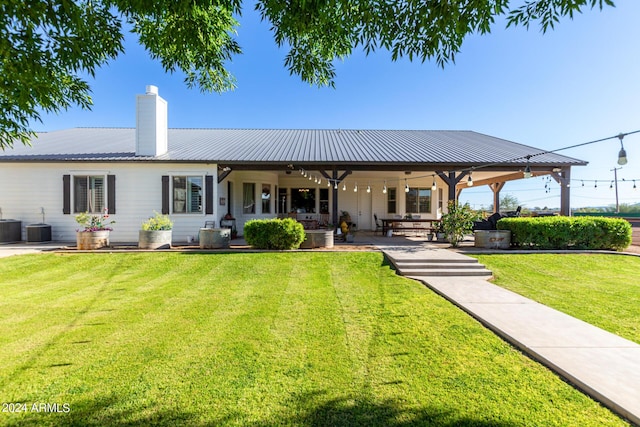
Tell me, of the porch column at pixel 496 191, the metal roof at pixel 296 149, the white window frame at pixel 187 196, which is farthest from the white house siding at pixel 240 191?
the porch column at pixel 496 191

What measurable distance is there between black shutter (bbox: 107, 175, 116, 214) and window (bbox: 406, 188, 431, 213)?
13.5 m

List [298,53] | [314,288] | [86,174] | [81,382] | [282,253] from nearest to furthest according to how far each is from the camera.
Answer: [81,382]
[298,53]
[314,288]
[282,253]
[86,174]

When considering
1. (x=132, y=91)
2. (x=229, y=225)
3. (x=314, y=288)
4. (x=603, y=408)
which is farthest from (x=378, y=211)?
(x=603, y=408)

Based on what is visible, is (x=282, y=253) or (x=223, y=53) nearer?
(x=223, y=53)

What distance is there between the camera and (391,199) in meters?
15.8

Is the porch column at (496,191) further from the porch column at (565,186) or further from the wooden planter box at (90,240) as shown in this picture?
the wooden planter box at (90,240)

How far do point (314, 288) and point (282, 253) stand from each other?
9.54ft

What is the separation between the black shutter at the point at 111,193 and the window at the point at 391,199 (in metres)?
12.7

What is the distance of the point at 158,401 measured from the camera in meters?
2.34

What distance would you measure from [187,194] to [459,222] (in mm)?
9989

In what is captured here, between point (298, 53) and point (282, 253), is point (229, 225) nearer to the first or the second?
point (282, 253)

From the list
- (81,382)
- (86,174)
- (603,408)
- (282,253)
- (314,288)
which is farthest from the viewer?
(86,174)

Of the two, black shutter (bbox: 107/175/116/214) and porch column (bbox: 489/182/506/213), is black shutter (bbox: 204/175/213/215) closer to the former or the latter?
black shutter (bbox: 107/175/116/214)

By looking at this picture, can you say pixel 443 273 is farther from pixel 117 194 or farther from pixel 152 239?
pixel 117 194
